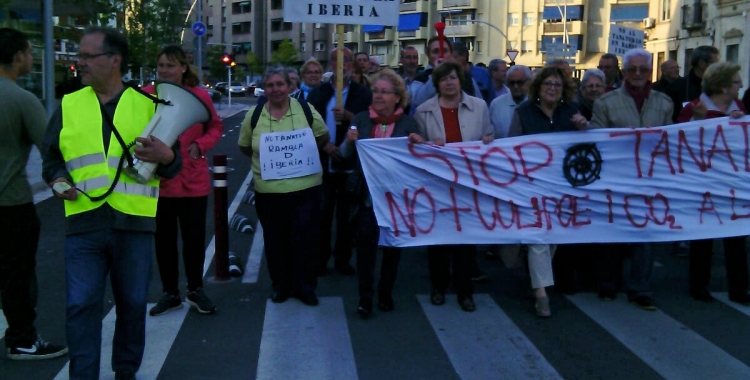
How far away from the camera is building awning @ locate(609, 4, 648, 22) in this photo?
235 ft

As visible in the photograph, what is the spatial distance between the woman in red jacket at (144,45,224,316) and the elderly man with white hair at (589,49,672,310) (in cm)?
320

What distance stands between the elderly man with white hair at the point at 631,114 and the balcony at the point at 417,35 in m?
86.3

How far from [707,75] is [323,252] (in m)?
3.68

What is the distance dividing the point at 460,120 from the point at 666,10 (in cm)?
4441

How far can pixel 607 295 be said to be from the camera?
7535mm

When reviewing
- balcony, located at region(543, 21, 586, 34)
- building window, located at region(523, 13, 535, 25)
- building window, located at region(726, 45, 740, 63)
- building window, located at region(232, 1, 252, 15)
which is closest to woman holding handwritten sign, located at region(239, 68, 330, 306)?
building window, located at region(726, 45, 740, 63)

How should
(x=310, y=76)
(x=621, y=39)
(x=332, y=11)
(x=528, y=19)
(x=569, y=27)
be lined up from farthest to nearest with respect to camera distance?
(x=528, y=19)
(x=569, y=27)
(x=621, y=39)
(x=310, y=76)
(x=332, y=11)

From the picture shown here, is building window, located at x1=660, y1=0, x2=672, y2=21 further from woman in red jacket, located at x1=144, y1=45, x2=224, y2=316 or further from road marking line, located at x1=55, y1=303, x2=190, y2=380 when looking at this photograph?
road marking line, located at x1=55, y1=303, x2=190, y2=380

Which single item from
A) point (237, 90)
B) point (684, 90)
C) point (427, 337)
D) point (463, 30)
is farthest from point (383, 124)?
point (463, 30)

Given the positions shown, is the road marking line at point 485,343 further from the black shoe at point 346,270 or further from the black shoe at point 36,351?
the black shoe at point 36,351

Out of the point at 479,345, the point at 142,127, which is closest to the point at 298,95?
the point at 479,345

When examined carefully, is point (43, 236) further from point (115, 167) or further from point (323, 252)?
point (115, 167)

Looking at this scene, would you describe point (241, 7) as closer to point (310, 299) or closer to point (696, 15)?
point (696, 15)

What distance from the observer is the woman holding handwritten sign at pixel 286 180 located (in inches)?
284
